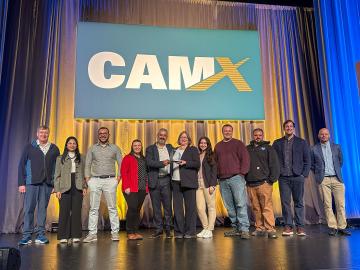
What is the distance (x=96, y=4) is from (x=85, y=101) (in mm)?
1733

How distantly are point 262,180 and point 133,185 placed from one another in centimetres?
150

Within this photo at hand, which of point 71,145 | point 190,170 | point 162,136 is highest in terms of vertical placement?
point 162,136

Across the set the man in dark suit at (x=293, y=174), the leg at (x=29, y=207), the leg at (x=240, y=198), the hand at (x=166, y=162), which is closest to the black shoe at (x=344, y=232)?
the man in dark suit at (x=293, y=174)

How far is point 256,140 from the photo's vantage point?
4.25 meters

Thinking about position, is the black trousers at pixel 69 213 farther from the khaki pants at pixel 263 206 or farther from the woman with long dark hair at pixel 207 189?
the khaki pants at pixel 263 206

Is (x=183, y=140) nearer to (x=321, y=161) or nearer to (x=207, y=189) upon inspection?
(x=207, y=189)

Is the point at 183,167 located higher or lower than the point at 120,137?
lower

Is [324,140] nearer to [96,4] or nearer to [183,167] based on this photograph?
[183,167]

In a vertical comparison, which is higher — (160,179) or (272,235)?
(160,179)

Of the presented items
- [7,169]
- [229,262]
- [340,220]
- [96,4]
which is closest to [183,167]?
[229,262]

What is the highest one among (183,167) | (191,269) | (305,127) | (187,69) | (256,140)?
(187,69)

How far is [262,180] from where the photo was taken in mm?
4121

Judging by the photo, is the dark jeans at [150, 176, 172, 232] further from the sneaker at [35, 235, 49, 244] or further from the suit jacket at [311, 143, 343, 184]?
the suit jacket at [311, 143, 343, 184]

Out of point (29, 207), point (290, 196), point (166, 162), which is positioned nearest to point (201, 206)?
point (166, 162)
